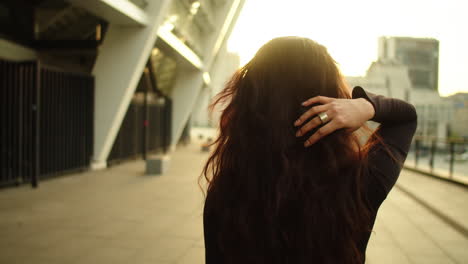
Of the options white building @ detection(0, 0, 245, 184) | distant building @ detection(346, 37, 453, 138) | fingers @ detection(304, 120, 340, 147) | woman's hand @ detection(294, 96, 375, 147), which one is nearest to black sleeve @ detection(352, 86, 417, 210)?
woman's hand @ detection(294, 96, 375, 147)

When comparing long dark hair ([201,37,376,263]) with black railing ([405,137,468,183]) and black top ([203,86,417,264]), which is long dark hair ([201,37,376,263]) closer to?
black top ([203,86,417,264])

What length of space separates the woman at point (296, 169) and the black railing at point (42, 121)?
7769mm

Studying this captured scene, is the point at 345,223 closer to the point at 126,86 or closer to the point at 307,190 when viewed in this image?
the point at 307,190

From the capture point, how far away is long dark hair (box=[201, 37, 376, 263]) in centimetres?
117

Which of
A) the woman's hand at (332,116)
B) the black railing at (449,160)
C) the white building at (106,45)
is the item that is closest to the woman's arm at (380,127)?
the woman's hand at (332,116)

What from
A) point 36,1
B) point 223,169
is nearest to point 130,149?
point 36,1

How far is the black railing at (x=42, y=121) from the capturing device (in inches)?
303

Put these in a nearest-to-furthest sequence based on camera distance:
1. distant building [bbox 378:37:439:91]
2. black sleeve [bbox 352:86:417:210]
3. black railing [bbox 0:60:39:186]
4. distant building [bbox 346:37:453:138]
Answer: black sleeve [bbox 352:86:417:210]
black railing [bbox 0:60:39:186]
distant building [bbox 346:37:453:138]
distant building [bbox 378:37:439:91]

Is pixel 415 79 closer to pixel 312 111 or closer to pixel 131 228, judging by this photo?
pixel 131 228

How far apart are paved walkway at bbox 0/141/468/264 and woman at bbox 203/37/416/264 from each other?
295 cm

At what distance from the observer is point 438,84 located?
80375 mm

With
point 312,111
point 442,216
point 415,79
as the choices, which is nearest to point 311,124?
point 312,111

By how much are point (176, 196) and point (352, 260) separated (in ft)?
21.7

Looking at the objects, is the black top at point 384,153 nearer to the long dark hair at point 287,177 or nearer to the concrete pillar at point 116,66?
the long dark hair at point 287,177
